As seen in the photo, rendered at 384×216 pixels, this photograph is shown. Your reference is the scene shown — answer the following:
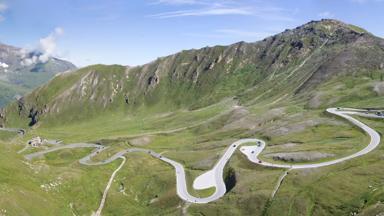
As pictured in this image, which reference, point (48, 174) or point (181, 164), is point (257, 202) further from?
point (48, 174)

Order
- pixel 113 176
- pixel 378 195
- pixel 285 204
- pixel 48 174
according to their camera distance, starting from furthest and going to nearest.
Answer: pixel 113 176
pixel 48 174
pixel 285 204
pixel 378 195

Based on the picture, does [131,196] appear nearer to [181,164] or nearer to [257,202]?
[181,164]

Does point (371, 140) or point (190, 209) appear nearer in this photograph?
point (190, 209)

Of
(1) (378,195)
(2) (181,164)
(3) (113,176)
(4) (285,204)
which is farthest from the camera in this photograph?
(2) (181,164)

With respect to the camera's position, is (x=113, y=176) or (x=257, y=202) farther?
(x=113, y=176)

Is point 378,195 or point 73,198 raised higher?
point 378,195

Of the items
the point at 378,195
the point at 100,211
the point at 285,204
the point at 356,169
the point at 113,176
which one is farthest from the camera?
the point at 113,176

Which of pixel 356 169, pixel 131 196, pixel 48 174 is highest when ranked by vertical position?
pixel 356 169

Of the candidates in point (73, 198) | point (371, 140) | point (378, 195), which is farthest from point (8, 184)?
point (371, 140)

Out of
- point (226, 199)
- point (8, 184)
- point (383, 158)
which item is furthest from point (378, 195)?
point (8, 184)
